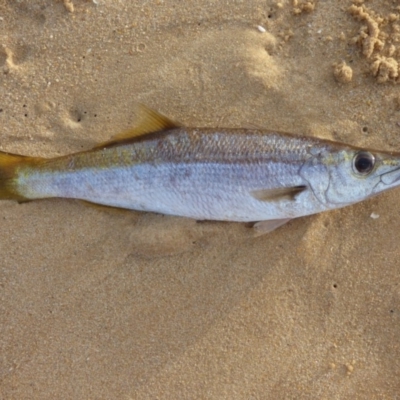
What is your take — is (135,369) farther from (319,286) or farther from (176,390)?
(319,286)

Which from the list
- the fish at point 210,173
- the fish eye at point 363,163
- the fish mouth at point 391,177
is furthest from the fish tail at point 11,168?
the fish mouth at point 391,177

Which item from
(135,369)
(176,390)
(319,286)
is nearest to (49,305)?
(135,369)

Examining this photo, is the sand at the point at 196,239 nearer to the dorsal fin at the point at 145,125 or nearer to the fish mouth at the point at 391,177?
the dorsal fin at the point at 145,125

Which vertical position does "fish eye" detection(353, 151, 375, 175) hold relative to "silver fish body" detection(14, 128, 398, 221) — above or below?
above

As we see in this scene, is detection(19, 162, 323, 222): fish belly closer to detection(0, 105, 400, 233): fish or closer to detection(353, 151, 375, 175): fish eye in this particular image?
detection(0, 105, 400, 233): fish

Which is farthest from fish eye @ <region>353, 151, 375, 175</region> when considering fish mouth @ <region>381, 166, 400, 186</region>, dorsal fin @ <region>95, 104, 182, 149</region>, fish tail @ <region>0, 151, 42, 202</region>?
fish tail @ <region>0, 151, 42, 202</region>

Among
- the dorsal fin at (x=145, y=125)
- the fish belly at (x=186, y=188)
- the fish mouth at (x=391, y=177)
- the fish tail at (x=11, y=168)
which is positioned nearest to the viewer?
the fish mouth at (x=391, y=177)
